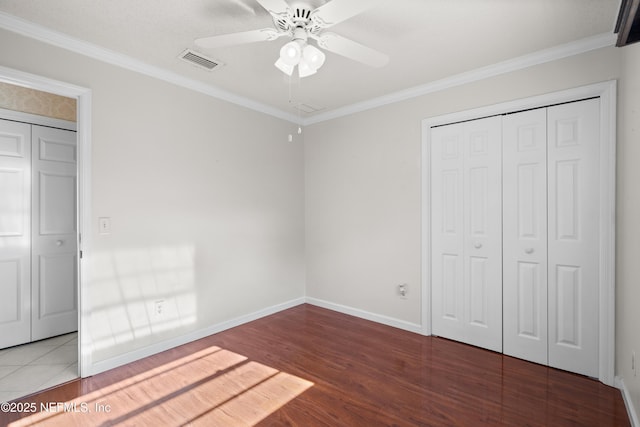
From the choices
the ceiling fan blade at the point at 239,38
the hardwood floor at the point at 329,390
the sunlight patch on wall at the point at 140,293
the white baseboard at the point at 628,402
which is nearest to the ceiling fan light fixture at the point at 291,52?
the ceiling fan blade at the point at 239,38

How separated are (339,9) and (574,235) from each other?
2435 millimetres

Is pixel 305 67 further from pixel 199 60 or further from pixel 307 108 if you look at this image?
pixel 307 108

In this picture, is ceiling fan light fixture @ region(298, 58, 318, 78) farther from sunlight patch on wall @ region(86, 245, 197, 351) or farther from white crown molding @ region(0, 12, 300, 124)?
sunlight patch on wall @ region(86, 245, 197, 351)

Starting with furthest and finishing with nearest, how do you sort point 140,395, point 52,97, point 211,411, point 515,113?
point 52,97 → point 515,113 → point 140,395 → point 211,411

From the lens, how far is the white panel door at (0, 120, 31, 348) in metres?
2.93

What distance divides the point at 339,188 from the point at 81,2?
9.35 feet

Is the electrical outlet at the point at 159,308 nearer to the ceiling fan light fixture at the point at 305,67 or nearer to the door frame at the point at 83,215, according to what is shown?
the door frame at the point at 83,215

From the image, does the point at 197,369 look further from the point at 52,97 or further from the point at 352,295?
the point at 52,97

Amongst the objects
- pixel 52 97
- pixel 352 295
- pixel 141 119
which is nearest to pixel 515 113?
pixel 352 295

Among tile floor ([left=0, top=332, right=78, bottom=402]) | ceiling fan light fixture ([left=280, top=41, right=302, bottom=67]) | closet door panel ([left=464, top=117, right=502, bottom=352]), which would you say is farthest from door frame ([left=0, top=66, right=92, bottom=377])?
closet door panel ([left=464, top=117, right=502, bottom=352])

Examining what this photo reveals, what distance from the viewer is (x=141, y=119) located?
9.08ft

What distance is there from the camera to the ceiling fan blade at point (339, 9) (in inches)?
58.1

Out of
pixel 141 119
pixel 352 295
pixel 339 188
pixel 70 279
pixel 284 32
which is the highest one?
pixel 284 32

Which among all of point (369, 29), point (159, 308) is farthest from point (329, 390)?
point (369, 29)
